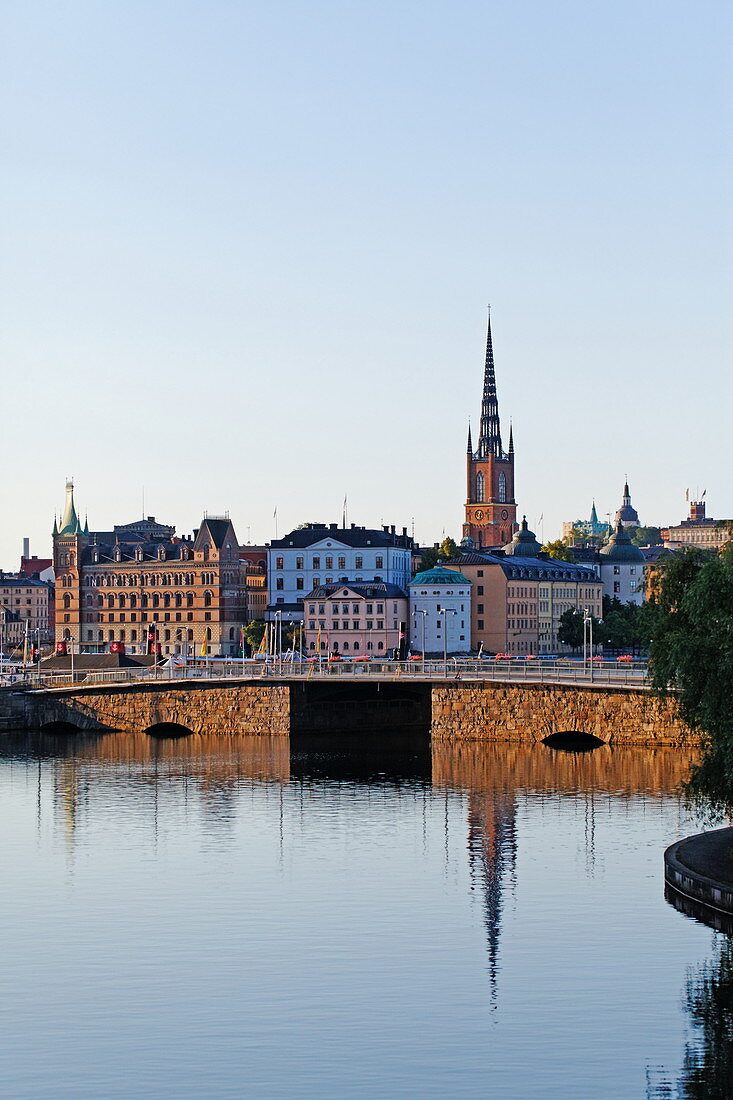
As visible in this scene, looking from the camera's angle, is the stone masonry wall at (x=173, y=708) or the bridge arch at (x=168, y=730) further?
the bridge arch at (x=168, y=730)

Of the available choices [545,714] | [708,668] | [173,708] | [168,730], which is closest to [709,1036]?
[708,668]

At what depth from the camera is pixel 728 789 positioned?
61219 mm

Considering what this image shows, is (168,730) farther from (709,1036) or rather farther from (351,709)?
(709,1036)

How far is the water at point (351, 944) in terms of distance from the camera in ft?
141

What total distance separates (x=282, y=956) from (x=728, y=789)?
1717cm

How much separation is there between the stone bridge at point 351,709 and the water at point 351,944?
18882 millimetres

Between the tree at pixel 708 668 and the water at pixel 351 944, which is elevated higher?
the tree at pixel 708 668

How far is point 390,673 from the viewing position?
135m

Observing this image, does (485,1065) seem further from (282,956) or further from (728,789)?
(728,789)

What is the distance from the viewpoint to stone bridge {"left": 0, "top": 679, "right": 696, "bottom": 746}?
119 meters

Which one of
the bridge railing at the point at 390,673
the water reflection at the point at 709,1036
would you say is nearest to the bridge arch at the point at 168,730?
the bridge railing at the point at 390,673

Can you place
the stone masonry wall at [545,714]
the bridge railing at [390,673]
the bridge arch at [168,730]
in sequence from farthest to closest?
the bridge arch at [168,730] → the bridge railing at [390,673] → the stone masonry wall at [545,714]

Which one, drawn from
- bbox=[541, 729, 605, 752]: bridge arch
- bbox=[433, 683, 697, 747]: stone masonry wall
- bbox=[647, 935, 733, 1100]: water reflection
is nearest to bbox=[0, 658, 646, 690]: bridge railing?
bbox=[433, 683, 697, 747]: stone masonry wall

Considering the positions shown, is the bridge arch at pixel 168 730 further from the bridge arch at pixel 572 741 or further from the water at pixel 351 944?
the water at pixel 351 944
